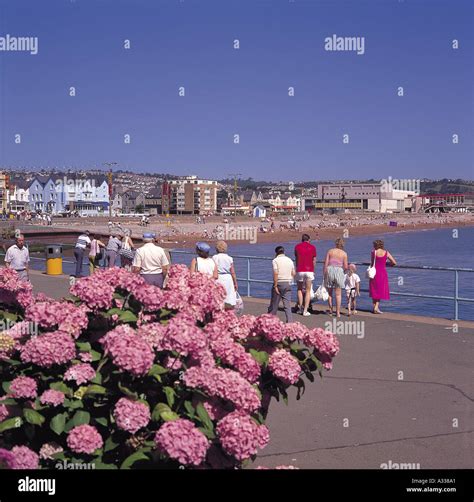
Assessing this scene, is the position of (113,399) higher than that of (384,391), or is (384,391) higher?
(113,399)

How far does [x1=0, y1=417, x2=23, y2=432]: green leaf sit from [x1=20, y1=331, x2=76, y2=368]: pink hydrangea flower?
0.29m

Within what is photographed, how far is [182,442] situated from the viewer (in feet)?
11.4

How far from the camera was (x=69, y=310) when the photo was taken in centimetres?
420

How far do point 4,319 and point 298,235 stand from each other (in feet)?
361

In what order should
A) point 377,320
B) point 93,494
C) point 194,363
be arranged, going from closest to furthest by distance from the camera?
point 93,494, point 194,363, point 377,320

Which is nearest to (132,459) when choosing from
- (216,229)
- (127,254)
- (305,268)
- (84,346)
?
(84,346)

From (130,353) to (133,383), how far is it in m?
0.32

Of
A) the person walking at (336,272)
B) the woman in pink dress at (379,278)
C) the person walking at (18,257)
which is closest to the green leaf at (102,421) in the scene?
the person walking at (336,272)

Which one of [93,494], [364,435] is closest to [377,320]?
[364,435]

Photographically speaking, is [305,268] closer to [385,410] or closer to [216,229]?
[385,410]

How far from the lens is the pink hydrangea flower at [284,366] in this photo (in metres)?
4.24

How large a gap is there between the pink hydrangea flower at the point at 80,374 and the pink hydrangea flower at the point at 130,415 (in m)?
0.26

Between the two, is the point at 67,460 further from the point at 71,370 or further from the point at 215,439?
the point at 215,439

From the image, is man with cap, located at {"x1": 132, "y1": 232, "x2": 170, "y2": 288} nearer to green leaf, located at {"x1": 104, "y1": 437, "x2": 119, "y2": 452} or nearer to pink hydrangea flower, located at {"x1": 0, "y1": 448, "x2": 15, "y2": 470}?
green leaf, located at {"x1": 104, "y1": 437, "x2": 119, "y2": 452}
